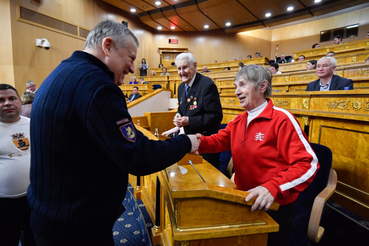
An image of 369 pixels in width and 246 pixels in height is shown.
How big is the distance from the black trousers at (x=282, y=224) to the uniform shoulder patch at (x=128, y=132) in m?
0.80

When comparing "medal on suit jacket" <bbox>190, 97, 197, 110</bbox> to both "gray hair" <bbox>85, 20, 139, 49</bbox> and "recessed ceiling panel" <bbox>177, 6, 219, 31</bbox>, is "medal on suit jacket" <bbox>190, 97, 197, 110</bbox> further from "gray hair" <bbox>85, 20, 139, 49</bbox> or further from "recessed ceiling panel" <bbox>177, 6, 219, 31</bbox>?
"recessed ceiling panel" <bbox>177, 6, 219, 31</bbox>

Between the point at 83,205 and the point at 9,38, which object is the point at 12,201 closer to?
the point at 83,205

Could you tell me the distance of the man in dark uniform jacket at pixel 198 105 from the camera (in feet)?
5.03

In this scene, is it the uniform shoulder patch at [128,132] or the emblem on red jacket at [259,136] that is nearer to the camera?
the uniform shoulder patch at [128,132]

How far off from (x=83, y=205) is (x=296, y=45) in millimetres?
12771

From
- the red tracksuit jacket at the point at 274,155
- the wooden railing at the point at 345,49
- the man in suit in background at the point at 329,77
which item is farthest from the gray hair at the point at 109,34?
the wooden railing at the point at 345,49

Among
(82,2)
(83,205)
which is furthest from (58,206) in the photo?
(82,2)

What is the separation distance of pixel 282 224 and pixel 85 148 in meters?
0.97

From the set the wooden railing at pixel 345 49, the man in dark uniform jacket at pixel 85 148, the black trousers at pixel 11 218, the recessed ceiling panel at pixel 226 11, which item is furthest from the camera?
the recessed ceiling panel at pixel 226 11

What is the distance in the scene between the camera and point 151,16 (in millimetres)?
10156

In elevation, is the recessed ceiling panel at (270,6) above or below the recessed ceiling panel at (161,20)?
below

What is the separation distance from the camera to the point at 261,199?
29.0 inches

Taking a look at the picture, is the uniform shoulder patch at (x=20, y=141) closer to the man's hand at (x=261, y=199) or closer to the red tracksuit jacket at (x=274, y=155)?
the red tracksuit jacket at (x=274, y=155)

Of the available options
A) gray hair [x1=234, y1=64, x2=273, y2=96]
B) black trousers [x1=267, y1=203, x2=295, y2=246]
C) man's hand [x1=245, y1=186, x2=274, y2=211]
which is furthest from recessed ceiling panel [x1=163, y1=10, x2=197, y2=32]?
man's hand [x1=245, y1=186, x2=274, y2=211]
